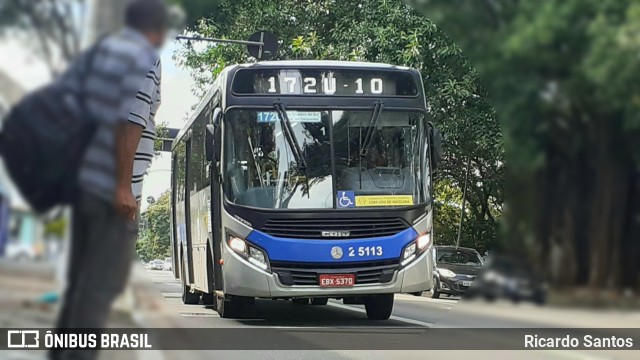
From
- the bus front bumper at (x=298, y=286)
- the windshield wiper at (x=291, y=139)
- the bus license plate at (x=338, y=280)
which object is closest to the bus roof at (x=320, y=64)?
the windshield wiper at (x=291, y=139)

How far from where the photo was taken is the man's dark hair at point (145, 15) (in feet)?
2.88

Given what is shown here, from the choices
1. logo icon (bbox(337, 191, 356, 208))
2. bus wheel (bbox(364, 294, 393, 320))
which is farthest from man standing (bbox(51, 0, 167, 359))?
bus wheel (bbox(364, 294, 393, 320))

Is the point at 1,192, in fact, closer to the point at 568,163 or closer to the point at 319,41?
the point at 568,163

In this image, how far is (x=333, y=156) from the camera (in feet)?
6.68

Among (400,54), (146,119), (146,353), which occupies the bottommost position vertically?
(146,353)

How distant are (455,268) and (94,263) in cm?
87

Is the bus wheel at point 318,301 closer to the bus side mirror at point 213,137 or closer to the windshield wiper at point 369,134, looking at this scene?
the bus side mirror at point 213,137

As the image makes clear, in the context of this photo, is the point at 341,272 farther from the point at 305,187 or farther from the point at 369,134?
the point at 369,134

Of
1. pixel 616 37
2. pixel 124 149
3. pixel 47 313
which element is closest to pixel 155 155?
pixel 124 149

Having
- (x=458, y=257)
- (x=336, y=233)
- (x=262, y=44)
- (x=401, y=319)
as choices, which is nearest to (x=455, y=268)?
(x=458, y=257)

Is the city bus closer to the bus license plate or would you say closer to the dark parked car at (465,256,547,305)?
the bus license plate

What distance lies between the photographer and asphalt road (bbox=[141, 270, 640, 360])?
3.61ft

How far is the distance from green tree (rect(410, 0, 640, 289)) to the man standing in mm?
363

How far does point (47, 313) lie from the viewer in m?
0.93
